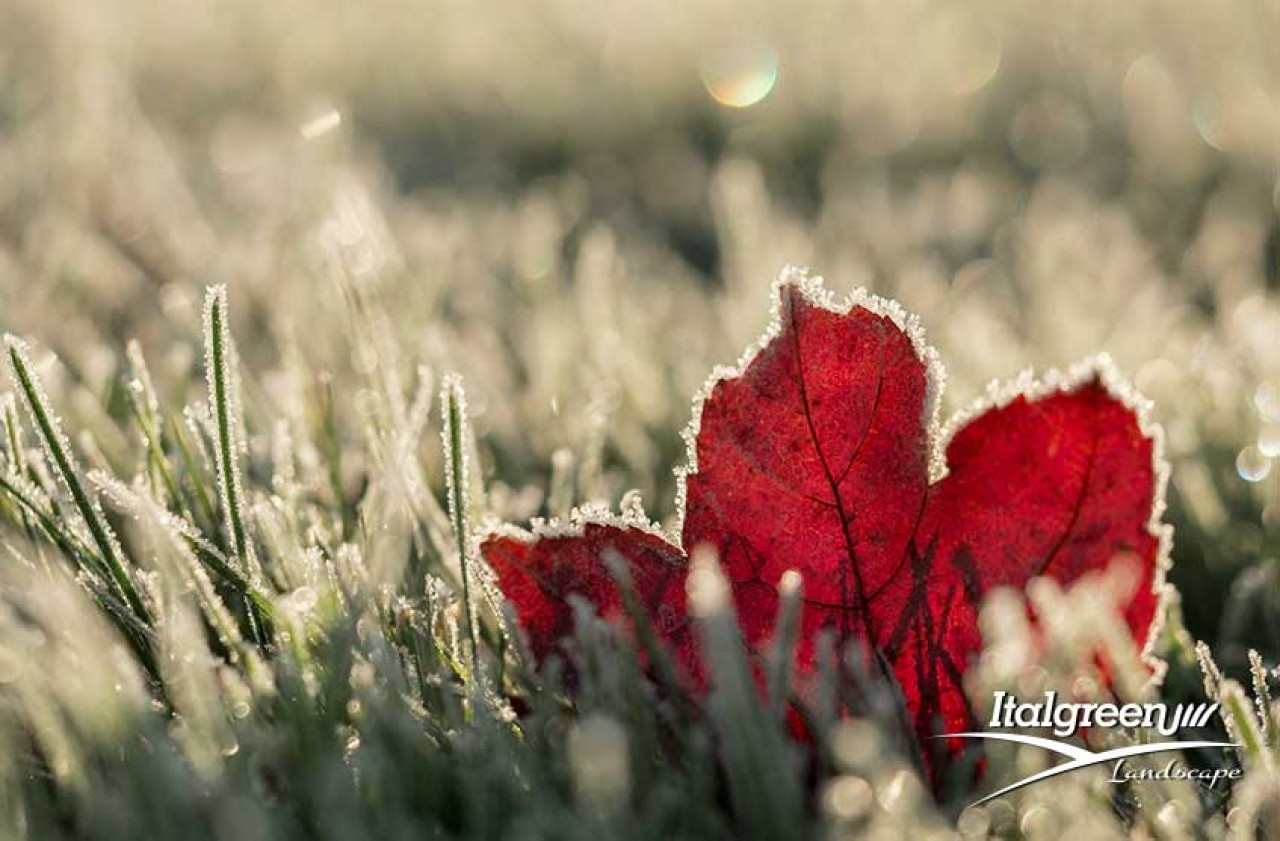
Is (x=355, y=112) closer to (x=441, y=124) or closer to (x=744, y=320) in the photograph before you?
(x=441, y=124)

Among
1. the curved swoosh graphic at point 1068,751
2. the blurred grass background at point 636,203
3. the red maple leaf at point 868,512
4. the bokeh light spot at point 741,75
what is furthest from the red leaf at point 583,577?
the bokeh light spot at point 741,75

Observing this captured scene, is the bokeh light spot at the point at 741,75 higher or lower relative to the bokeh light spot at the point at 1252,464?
higher

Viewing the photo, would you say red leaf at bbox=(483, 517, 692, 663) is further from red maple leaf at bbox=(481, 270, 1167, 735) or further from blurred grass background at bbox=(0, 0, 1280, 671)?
blurred grass background at bbox=(0, 0, 1280, 671)

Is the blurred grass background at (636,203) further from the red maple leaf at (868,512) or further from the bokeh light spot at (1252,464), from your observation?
the red maple leaf at (868,512)

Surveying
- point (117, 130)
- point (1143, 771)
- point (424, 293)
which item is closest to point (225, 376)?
point (1143, 771)

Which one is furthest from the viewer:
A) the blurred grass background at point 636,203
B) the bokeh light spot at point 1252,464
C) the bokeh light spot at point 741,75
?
the bokeh light spot at point 741,75

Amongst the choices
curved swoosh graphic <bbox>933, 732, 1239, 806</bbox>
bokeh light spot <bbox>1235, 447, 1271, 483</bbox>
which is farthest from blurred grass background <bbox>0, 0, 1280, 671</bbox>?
curved swoosh graphic <bbox>933, 732, 1239, 806</bbox>

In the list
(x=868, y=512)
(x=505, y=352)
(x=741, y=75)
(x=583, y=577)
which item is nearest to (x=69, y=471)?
(x=583, y=577)
